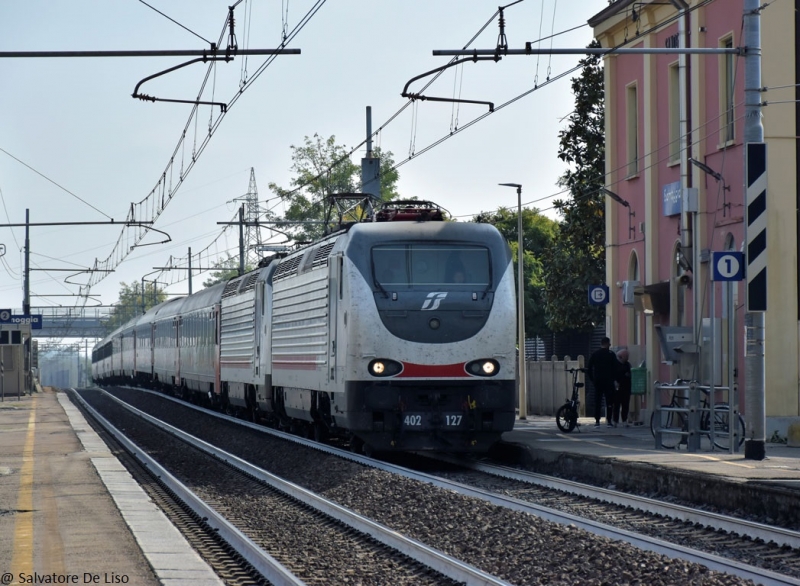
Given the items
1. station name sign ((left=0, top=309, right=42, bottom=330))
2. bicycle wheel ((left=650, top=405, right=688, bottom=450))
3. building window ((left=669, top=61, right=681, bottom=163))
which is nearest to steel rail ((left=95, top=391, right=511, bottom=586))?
bicycle wheel ((left=650, top=405, right=688, bottom=450))

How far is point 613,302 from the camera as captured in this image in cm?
3111

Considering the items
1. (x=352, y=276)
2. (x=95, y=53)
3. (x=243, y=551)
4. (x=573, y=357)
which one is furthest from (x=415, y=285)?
(x=573, y=357)

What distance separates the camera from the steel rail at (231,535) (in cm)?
916

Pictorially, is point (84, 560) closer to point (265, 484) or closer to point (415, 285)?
point (265, 484)

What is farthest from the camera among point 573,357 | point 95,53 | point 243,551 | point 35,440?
point 573,357

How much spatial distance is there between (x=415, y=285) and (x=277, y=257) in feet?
32.7

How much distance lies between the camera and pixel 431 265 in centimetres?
1816

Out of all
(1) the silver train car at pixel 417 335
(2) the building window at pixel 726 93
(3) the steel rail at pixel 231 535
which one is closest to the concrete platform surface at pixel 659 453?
(1) the silver train car at pixel 417 335

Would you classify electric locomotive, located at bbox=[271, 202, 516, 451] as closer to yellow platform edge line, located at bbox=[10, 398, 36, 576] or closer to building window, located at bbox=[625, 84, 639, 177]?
yellow platform edge line, located at bbox=[10, 398, 36, 576]

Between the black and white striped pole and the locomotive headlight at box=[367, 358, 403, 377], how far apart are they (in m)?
4.51

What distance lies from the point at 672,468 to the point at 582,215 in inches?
1069

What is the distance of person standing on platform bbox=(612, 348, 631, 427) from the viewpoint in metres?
25.2

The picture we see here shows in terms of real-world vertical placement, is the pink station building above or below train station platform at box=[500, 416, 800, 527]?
above

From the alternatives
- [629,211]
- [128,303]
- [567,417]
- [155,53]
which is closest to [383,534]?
[155,53]
